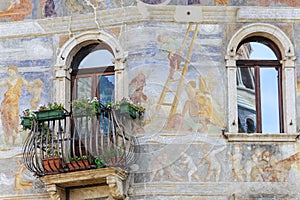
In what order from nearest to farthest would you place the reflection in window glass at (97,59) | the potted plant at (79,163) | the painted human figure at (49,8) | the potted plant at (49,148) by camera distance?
the potted plant at (79,163), the potted plant at (49,148), the reflection in window glass at (97,59), the painted human figure at (49,8)

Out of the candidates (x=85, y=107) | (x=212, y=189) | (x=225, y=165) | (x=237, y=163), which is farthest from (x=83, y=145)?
(x=237, y=163)

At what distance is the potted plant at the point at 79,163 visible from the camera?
17984 mm

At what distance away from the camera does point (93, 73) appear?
1928 cm

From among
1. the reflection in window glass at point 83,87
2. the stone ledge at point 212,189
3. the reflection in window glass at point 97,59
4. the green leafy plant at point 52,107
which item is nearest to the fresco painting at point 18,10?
the reflection in window glass at point 97,59

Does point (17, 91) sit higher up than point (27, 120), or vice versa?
point (17, 91)

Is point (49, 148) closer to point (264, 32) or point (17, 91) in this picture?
point (17, 91)

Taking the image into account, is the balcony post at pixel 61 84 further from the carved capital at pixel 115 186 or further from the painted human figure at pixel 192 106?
the painted human figure at pixel 192 106

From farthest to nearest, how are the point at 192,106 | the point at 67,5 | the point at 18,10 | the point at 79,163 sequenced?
the point at 18,10
the point at 67,5
the point at 192,106
the point at 79,163

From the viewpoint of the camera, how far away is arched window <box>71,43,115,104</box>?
1914cm

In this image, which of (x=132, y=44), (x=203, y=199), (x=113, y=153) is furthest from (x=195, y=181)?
(x=132, y=44)

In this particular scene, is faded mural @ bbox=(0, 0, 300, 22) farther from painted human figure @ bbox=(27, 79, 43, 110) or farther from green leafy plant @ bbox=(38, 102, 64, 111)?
green leafy plant @ bbox=(38, 102, 64, 111)

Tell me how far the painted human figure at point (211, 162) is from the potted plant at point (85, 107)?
6.61 feet

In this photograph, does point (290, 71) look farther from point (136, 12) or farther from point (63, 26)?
point (63, 26)

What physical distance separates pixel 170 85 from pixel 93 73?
152 centimetres
